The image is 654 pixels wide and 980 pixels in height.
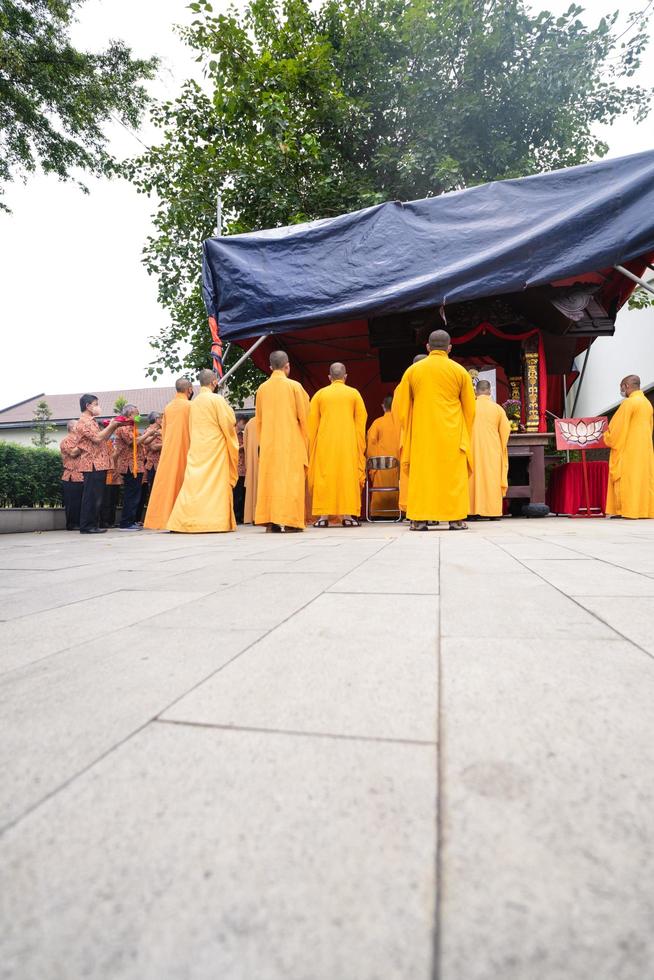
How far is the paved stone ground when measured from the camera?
0.41 m

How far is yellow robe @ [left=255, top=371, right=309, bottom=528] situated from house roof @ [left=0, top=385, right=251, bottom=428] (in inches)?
1110

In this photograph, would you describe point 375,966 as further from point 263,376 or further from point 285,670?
point 263,376

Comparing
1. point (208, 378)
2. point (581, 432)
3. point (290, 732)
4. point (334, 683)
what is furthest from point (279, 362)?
point (290, 732)

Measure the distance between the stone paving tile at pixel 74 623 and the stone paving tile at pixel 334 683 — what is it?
16.4 inches

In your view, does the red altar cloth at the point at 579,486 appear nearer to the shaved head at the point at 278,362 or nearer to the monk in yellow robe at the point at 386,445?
the monk in yellow robe at the point at 386,445

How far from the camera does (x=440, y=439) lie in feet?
15.7

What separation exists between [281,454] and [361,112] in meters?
7.44

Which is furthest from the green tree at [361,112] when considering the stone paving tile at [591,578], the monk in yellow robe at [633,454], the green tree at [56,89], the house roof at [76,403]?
the house roof at [76,403]

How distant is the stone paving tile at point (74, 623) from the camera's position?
1221 mm

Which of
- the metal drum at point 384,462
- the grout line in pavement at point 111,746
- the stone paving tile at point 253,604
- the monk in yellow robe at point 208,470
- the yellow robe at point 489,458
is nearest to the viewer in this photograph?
the grout line in pavement at point 111,746

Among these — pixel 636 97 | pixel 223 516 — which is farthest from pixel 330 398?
pixel 636 97

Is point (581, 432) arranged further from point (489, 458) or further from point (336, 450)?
point (336, 450)

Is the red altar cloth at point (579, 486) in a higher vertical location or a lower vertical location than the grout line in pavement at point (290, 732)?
higher

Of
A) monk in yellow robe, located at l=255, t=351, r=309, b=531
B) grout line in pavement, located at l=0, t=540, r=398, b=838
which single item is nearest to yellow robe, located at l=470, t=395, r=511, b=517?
monk in yellow robe, located at l=255, t=351, r=309, b=531
